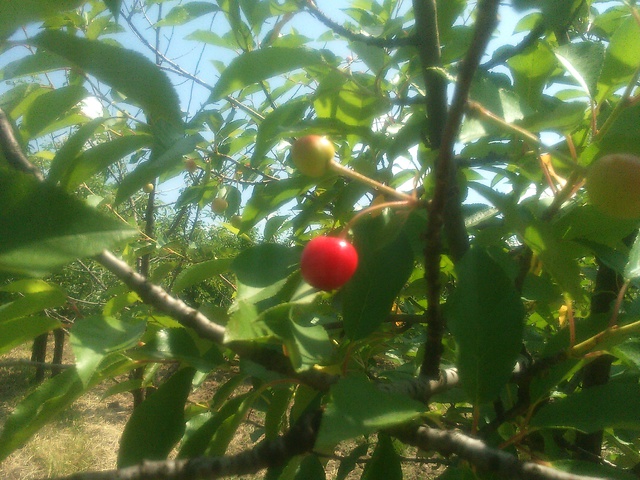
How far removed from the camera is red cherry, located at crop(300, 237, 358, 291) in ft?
1.56

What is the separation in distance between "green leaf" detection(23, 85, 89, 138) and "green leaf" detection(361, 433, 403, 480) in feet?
1.80

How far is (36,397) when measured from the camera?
54cm

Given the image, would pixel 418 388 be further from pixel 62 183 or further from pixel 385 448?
pixel 62 183

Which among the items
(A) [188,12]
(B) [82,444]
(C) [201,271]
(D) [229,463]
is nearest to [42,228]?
(D) [229,463]

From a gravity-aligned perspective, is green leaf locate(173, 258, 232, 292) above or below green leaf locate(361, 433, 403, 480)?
above

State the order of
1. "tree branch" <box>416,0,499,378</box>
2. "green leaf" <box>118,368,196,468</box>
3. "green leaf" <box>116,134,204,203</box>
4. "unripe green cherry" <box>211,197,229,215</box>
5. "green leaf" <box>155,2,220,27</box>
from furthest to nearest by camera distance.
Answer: "unripe green cherry" <box>211,197,229,215</box>
"green leaf" <box>155,2,220,27</box>
"green leaf" <box>118,368,196,468</box>
"green leaf" <box>116,134,204,203</box>
"tree branch" <box>416,0,499,378</box>

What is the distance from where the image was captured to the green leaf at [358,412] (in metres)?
0.34

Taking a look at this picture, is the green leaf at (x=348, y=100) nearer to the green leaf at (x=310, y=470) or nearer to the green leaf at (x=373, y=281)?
the green leaf at (x=373, y=281)

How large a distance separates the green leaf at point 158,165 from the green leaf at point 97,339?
14 cm

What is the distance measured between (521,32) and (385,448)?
2.99 feet

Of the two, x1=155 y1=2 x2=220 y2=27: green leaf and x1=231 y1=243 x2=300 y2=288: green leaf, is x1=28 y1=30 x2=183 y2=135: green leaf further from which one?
x1=155 y1=2 x2=220 y2=27: green leaf

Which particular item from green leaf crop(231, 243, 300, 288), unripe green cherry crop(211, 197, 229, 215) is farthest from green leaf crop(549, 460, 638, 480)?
unripe green cherry crop(211, 197, 229, 215)

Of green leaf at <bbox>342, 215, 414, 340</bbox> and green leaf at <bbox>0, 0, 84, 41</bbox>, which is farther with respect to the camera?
green leaf at <bbox>342, 215, 414, 340</bbox>

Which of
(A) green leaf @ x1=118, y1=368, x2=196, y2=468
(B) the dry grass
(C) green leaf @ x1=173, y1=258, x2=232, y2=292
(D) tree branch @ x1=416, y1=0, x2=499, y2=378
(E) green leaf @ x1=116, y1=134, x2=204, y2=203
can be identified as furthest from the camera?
(B) the dry grass
